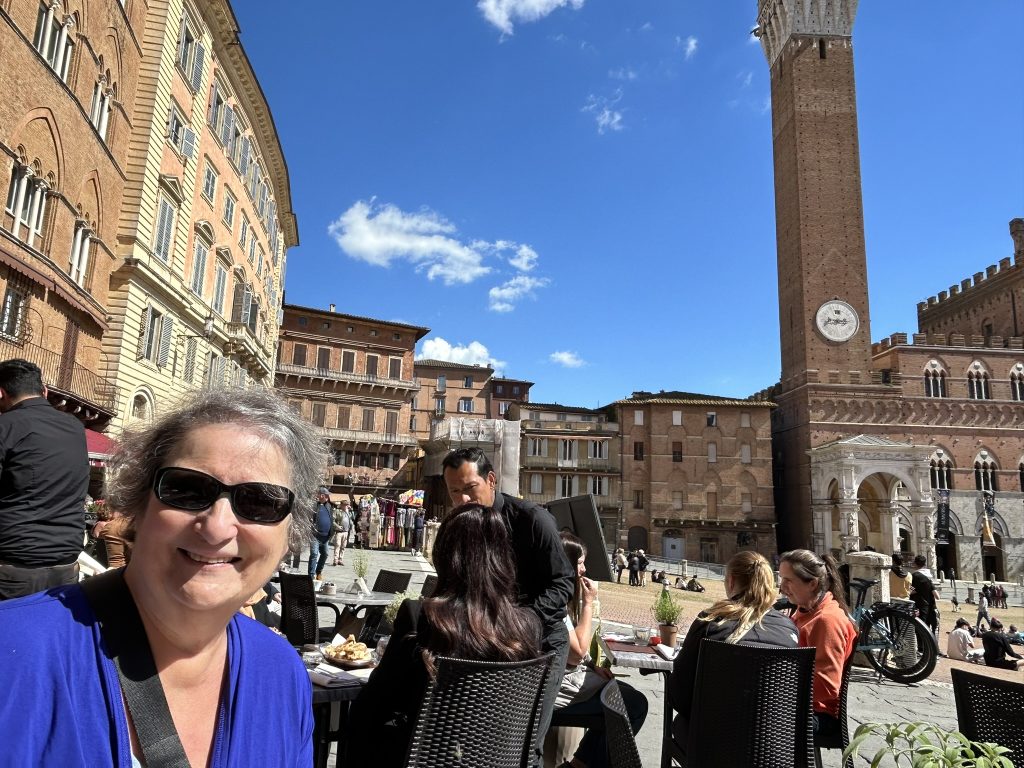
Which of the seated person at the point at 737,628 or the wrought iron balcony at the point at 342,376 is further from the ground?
the wrought iron balcony at the point at 342,376

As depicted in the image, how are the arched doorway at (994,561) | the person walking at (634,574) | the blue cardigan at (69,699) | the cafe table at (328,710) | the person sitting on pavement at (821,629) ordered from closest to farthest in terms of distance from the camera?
the blue cardigan at (69,699)
the cafe table at (328,710)
the person sitting on pavement at (821,629)
the person walking at (634,574)
the arched doorway at (994,561)

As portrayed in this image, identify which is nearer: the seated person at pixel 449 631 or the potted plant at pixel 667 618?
the seated person at pixel 449 631

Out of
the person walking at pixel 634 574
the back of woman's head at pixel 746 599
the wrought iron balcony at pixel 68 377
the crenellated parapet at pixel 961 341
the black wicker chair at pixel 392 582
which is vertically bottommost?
the person walking at pixel 634 574

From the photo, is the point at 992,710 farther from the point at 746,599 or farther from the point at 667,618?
the point at 667,618

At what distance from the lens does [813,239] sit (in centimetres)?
4394

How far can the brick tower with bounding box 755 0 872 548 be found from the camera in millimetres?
42812

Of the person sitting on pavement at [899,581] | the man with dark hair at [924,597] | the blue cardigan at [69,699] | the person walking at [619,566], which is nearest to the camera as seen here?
the blue cardigan at [69,699]

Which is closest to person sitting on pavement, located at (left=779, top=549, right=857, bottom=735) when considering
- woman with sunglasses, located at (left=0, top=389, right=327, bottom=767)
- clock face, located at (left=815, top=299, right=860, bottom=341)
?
woman with sunglasses, located at (left=0, top=389, right=327, bottom=767)

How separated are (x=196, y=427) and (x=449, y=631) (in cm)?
145

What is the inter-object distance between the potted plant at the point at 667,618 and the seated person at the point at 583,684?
0.98 m

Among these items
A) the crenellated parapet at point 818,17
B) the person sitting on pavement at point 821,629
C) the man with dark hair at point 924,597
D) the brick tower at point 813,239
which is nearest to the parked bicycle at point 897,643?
the man with dark hair at point 924,597

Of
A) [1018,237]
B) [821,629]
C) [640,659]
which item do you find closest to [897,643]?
[821,629]

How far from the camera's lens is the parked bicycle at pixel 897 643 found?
7734mm

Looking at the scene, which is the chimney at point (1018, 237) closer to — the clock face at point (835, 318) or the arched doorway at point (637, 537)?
the clock face at point (835, 318)
